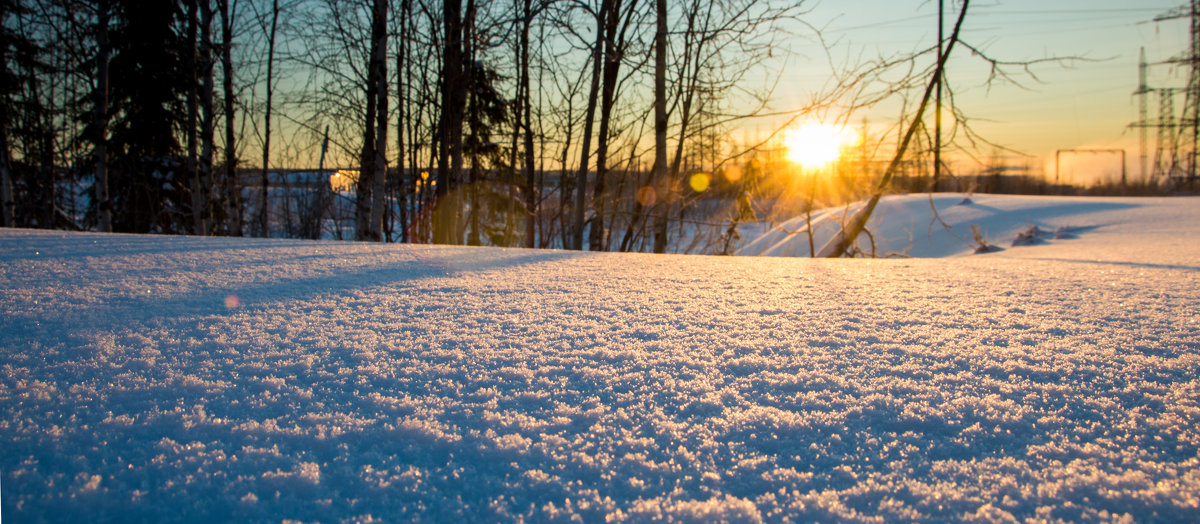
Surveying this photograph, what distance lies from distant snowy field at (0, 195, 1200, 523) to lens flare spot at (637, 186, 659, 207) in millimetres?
4432

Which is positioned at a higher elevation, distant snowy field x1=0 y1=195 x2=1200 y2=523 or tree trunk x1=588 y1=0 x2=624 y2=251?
tree trunk x1=588 y1=0 x2=624 y2=251

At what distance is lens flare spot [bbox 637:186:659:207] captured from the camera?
5793 millimetres

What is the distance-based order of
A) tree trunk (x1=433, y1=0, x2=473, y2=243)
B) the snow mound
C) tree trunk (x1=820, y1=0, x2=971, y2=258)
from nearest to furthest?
tree trunk (x1=820, y1=0, x2=971, y2=258), the snow mound, tree trunk (x1=433, y1=0, x2=473, y2=243)

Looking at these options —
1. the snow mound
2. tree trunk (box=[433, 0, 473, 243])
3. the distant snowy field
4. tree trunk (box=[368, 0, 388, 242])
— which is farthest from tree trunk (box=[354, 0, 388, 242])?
the distant snowy field

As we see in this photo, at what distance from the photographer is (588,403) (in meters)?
0.66

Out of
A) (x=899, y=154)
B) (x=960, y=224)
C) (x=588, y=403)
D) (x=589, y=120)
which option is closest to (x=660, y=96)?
(x=589, y=120)

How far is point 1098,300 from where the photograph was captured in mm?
1331

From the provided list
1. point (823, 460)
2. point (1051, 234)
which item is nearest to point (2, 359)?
point (823, 460)

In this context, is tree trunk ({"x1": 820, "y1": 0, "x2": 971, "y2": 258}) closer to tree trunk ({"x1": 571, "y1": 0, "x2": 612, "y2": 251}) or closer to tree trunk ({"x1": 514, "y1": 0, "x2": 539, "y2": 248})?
tree trunk ({"x1": 571, "y1": 0, "x2": 612, "y2": 251})

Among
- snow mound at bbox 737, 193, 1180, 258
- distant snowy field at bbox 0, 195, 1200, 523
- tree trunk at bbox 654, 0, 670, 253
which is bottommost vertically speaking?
distant snowy field at bbox 0, 195, 1200, 523

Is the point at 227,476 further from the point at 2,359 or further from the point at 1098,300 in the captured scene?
the point at 1098,300

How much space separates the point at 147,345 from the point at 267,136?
11386 mm

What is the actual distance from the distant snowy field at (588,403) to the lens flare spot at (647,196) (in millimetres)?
4432

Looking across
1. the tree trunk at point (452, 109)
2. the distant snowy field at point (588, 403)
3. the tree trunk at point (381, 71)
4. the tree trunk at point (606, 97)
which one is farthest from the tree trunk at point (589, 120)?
the distant snowy field at point (588, 403)
